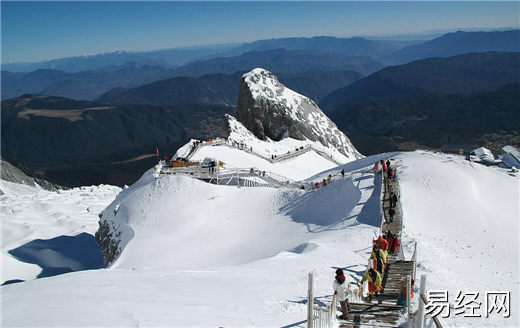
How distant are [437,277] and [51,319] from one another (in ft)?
41.5

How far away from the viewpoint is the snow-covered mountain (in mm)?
63156

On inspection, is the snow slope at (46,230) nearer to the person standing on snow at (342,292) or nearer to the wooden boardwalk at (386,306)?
the wooden boardwalk at (386,306)

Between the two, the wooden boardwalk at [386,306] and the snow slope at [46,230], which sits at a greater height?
the wooden boardwalk at [386,306]

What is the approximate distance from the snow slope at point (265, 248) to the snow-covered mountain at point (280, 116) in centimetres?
2643

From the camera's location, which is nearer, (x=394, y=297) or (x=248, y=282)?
(x=394, y=297)

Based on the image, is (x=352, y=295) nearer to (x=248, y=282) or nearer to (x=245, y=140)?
(x=248, y=282)

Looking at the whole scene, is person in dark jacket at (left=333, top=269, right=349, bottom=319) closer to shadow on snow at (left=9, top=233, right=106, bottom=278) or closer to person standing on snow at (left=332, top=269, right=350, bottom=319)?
person standing on snow at (left=332, top=269, right=350, bottom=319)

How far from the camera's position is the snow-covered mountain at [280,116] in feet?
207

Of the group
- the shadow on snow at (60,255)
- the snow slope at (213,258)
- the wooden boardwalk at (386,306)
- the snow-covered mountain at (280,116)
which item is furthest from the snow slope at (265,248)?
the snow-covered mountain at (280,116)

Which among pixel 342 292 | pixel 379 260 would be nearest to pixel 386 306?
pixel 342 292

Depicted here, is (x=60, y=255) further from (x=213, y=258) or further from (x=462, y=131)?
(x=462, y=131)

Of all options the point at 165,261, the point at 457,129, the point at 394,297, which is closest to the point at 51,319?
the point at 394,297

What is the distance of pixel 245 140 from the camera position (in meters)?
54.8

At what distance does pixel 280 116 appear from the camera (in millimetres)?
63469
